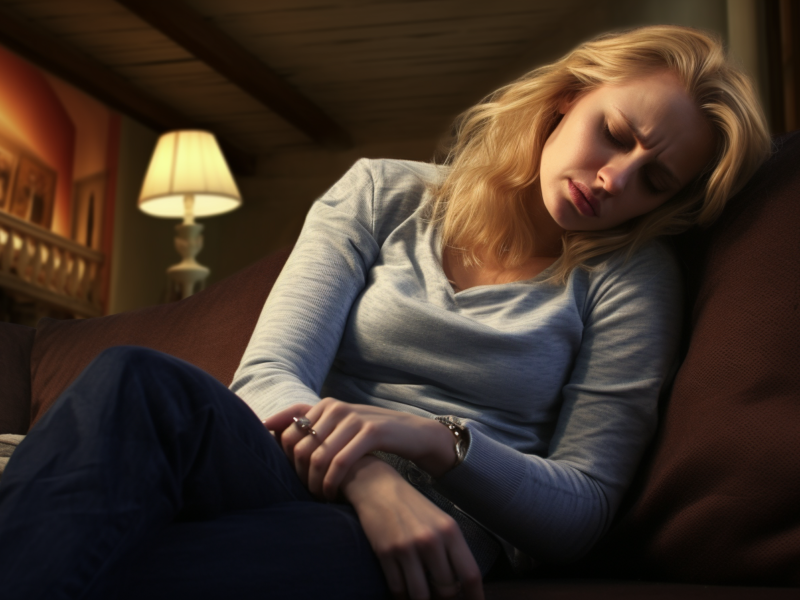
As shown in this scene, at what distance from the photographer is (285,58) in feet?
14.9

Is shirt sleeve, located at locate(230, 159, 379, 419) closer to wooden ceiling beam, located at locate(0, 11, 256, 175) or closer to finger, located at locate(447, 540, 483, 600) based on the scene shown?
finger, located at locate(447, 540, 483, 600)

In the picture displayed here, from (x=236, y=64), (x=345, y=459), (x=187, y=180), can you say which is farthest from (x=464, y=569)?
(x=236, y=64)

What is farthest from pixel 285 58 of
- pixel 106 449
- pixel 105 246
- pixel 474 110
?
pixel 106 449

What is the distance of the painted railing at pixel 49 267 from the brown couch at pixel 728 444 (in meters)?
3.75

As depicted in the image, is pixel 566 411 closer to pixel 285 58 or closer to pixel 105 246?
pixel 285 58

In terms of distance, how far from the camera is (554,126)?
114 cm

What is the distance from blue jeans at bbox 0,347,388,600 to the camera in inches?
21.9

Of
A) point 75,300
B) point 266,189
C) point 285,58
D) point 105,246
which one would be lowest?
point 75,300

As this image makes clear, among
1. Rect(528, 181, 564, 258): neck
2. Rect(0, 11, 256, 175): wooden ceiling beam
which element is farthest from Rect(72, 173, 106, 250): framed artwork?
Rect(528, 181, 564, 258): neck

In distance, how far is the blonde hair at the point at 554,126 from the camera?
3.32ft

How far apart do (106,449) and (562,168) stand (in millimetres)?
658

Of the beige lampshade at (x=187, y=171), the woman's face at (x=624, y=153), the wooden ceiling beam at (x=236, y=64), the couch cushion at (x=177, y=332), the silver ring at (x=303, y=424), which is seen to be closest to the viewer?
the silver ring at (x=303, y=424)

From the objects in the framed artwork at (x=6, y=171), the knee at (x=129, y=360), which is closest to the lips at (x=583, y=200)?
the knee at (x=129, y=360)

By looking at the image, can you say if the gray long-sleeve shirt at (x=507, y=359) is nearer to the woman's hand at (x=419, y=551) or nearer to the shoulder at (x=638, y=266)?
the shoulder at (x=638, y=266)
